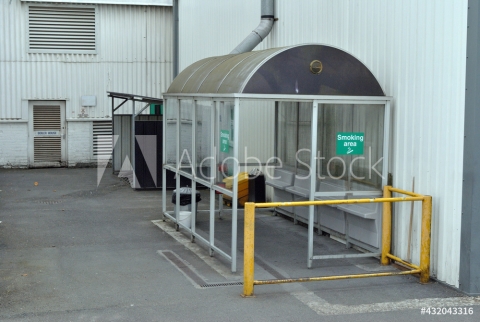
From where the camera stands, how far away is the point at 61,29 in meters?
21.3

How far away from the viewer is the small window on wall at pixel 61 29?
21.1 meters

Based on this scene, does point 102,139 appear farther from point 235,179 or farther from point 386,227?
point 386,227

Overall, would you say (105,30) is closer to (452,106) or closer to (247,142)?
(247,142)

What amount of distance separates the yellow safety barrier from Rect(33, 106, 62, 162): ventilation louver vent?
1463 cm

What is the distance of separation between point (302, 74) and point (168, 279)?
3.16 meters

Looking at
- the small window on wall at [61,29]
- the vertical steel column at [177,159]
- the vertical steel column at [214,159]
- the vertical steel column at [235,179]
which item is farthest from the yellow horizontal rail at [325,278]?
the small window on wall at [61,29]

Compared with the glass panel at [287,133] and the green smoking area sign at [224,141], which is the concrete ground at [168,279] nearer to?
the glass panel at [287,133]

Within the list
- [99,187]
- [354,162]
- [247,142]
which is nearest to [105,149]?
[99,187]

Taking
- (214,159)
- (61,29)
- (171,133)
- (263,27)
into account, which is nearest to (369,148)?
(214,159)

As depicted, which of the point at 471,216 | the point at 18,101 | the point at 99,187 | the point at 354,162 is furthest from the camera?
the point at 18,101

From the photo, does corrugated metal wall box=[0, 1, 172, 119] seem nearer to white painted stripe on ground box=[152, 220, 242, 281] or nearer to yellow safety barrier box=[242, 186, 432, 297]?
white painted stripe on ground box=[152, 220, 242, 281]

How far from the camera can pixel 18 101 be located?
20.9m

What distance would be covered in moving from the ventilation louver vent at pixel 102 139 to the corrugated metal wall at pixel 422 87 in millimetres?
12186

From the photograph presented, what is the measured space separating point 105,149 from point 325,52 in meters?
14.1
